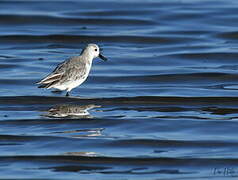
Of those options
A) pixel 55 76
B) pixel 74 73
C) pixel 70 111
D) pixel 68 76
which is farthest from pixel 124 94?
pixel 70 111

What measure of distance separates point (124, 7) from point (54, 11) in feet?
6.85

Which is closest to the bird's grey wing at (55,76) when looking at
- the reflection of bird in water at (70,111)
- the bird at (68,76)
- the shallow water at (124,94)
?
the bird at (68,76)

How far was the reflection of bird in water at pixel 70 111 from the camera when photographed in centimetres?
1379

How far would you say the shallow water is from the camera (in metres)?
11.1

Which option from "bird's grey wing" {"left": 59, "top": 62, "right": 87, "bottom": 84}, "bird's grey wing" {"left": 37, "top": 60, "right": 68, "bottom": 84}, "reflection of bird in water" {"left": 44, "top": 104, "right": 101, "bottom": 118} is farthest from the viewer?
"bird's grey wing" {"left": 59, "top": 62, "right": 87, "bottom": 84}

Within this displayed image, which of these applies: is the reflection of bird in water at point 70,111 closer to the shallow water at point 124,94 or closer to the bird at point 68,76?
the shallow water at point 124,94

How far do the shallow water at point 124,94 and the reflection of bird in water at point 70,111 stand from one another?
0.7 inches

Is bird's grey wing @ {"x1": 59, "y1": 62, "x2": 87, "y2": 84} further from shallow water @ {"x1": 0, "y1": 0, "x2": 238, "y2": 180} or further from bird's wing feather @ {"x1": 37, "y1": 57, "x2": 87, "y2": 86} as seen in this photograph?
shallow water @ {"x1": 0, "y1": 0, "x2": 238, "y2": 180}

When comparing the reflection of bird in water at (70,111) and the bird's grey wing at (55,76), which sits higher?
the bird's grey wing at (55,76)

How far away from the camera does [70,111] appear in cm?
1414

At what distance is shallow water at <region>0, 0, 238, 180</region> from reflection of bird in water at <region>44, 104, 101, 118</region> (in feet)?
0.06

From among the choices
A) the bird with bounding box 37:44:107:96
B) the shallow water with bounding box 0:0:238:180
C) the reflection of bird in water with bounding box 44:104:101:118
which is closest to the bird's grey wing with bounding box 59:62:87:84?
the bird with bounding box 37:44:107:96

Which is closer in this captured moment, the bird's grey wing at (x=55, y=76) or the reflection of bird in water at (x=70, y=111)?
the reflection of bird in water at (x=70, y=111)

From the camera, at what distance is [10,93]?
15.4 m
